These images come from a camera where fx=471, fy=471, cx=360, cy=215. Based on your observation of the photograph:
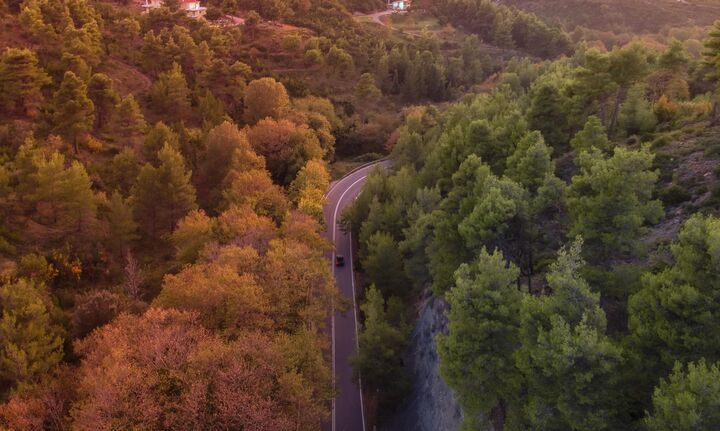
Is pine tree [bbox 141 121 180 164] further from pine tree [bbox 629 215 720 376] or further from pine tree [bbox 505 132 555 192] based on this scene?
pine tree [bbox 629 215 720 376]

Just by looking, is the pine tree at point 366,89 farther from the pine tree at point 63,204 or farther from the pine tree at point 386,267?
the pine tree at point 63,204

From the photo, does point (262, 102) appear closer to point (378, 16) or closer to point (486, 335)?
point (486, 335)

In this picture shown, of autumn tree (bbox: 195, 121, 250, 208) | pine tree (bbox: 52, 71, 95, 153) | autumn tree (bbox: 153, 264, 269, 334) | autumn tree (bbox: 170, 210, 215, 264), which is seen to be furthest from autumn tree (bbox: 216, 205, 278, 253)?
pine tree (bbox: 52, 71, 95, 153)

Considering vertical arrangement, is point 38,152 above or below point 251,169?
above

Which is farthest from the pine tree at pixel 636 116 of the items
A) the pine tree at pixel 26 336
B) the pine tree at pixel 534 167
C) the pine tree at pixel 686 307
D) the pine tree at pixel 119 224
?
the pine tree at pixel 26 336

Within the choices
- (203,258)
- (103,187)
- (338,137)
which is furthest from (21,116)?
(338,137)

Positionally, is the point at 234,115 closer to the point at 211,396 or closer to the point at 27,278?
the point at 27,278
